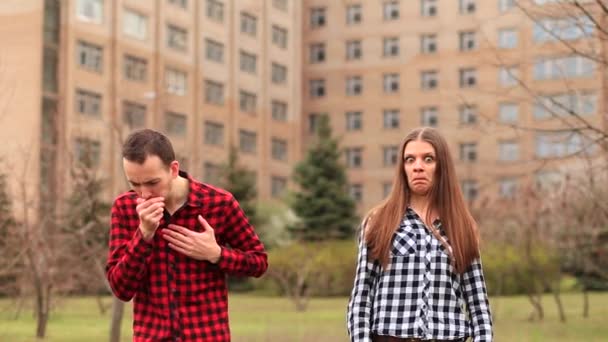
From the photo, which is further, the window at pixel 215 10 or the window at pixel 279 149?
the window at pixel 279 149

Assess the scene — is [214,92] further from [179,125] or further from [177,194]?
[177,194]

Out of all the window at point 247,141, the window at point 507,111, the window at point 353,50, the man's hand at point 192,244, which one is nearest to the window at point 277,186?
the window at point 247,141

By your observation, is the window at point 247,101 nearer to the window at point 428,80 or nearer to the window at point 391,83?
the window at point 391,83

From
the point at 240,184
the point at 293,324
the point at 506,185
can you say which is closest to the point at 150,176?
the point at 293,324

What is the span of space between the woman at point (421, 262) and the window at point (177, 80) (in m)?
67.0

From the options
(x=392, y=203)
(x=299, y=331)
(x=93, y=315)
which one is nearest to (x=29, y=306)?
(x=93, y=315)

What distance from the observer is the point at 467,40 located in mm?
89125

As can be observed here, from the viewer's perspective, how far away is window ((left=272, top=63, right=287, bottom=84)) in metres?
86.1

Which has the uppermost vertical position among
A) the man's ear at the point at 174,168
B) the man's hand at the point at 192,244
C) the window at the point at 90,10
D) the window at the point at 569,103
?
the window at the point at 90,10

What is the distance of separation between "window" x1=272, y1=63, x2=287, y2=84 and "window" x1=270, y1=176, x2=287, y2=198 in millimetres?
7224

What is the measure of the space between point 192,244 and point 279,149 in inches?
3213

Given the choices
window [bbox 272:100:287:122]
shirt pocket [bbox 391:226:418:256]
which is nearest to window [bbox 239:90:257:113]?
window [bbox 272:100:287:122]

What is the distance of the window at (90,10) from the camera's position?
64.2 meters

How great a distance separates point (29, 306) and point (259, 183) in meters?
44.6
